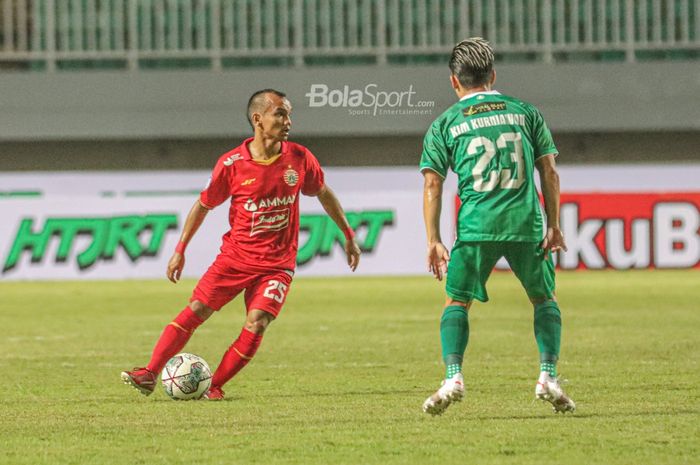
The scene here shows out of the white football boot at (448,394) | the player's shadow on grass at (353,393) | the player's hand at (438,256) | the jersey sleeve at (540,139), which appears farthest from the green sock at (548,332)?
the player's shadow on grass at (353,393)

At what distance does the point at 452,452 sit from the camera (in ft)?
17.8

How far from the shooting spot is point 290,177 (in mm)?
7512

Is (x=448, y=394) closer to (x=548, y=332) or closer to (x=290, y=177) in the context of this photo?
(x=548, y=332)

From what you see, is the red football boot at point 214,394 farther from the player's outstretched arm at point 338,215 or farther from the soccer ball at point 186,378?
the player's outstretched arm at point 338,215

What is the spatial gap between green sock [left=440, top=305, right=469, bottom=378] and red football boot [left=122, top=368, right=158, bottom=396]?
6.16ft

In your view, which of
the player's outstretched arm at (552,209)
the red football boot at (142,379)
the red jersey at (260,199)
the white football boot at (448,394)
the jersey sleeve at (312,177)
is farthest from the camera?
the jersey sleeve at (312,177)

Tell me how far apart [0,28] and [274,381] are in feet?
62.6

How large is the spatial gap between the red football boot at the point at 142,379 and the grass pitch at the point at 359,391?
10 cm

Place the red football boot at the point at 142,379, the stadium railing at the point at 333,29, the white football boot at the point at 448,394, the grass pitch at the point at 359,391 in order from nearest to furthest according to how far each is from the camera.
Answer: the grass pitch at the point at 359,391 < the white football boot at the point at 448,394 < the red football boot at the point at 142,379 < the stadium railing at the point at 333,29

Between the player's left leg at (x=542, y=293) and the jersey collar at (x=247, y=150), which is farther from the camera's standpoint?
the jersey collar at (x=247, y=150)

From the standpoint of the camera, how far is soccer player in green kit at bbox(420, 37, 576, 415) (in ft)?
20.5

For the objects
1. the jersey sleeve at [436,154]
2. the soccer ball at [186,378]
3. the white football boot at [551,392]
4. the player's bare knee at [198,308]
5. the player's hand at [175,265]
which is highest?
the jersey sleeve at [436,154]

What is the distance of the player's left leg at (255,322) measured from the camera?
746cm

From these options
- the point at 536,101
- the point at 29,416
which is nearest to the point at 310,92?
the point at 536,101
